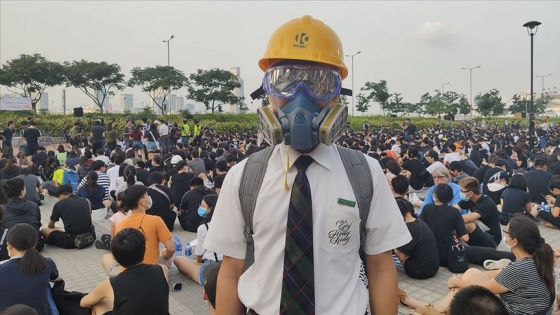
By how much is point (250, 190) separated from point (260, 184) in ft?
0.15

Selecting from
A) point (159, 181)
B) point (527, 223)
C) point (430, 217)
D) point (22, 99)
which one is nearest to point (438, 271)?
point (430, 217)

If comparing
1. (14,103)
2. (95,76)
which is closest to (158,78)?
(95,76)

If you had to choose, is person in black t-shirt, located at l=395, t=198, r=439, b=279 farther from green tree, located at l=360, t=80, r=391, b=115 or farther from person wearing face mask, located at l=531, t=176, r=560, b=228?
green tree, located at l=360, t=80, r=391, b=115

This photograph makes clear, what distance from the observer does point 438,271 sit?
6082 millimetres

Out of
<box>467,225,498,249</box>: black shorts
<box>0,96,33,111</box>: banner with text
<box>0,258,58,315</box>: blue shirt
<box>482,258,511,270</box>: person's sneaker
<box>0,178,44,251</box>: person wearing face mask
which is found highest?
<box>0,96,33,111</box>: banner with text

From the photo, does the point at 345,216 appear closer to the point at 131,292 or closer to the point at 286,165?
the point at 286,165

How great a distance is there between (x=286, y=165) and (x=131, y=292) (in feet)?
7.70

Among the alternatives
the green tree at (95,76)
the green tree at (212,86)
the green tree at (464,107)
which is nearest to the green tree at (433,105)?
the green tree at (464,107)

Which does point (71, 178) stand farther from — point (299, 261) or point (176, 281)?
point (299, 261)

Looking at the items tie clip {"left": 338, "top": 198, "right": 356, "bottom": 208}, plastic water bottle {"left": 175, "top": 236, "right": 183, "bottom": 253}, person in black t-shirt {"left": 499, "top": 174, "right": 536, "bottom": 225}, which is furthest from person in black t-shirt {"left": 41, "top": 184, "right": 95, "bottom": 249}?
person in black t-shirt {"left": 499, "top": 174, "right": 536, "bottom": 225}

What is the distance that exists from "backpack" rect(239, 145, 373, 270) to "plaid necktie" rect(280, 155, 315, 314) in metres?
0.18

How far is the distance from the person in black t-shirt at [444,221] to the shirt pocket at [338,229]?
4.61 m

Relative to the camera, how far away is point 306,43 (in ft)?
5.74

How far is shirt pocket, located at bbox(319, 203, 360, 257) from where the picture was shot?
5.38 ft
